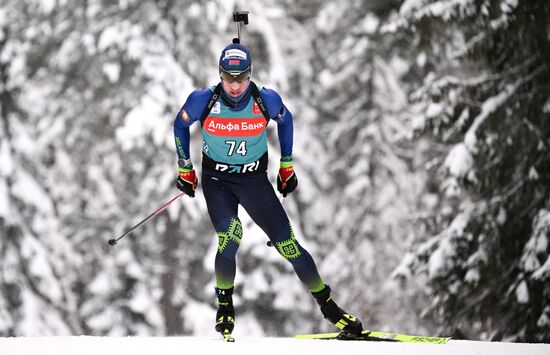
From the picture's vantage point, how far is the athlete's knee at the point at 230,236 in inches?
273

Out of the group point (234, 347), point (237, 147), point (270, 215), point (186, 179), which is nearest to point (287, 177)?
point (270, 215)

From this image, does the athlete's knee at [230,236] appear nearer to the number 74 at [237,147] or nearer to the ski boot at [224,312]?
the ski boot at [224,312]

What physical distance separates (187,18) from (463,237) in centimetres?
960

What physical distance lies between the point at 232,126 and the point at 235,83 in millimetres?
399

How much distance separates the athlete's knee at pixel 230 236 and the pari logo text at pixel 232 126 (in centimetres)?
76

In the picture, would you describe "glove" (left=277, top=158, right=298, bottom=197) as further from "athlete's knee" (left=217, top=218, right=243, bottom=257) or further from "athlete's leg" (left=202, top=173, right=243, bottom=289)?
"athlete's knee" (left=217, top=218, right=243, bottom=257)

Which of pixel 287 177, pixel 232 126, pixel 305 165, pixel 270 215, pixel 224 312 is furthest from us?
pixel 305 165

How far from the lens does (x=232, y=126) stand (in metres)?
6.89

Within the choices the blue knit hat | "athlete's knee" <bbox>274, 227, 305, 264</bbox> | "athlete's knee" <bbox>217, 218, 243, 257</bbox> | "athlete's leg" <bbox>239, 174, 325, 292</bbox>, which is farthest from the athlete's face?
"athlete's knee" <bbox>274, 227, 305, 264</bbox>

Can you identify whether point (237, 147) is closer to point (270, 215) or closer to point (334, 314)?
point (270, 215)

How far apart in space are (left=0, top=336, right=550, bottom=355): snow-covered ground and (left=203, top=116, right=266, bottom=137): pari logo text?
179cm

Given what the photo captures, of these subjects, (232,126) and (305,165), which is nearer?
(232,126)

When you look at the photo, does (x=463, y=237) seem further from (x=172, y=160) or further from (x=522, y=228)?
(x=172, y=160)

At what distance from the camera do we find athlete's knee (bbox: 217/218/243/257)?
6934 millimetres
